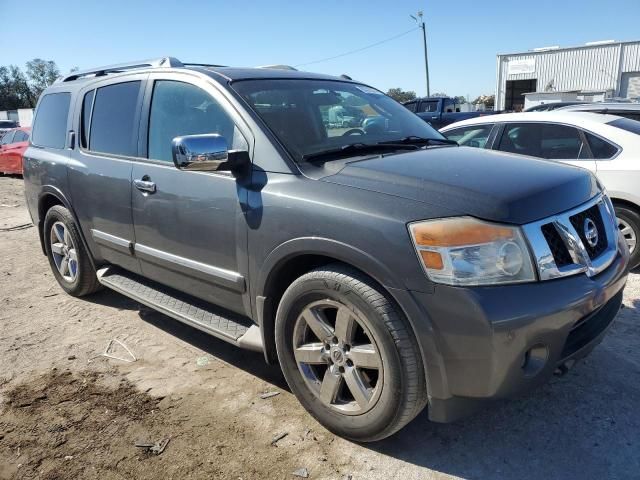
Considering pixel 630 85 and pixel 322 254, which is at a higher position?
pixel 322 254

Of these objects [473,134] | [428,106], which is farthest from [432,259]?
[428,106]

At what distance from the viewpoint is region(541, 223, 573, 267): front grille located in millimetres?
2221

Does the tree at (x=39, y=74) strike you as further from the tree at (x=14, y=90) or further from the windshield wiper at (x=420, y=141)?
the windshield wiper at (x=420, y=141)

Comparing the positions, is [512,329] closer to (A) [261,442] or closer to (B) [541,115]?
(A) [261,442]

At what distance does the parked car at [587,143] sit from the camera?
4945mm

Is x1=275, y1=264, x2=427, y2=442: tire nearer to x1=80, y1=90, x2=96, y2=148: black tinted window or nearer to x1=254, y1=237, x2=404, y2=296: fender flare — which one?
x1=254, y1=237, x2=404, y2=296: fender flare

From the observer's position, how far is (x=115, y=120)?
3.88 meters

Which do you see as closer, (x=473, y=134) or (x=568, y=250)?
(x=568, y=250)

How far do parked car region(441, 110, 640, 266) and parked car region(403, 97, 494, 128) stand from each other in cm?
1078

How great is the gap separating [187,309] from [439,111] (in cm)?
1556

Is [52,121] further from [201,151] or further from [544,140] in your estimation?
[544,140]

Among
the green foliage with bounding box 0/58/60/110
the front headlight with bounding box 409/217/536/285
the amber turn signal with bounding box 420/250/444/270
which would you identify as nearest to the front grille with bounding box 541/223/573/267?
the front headlight with bounding box 409/217/536/285

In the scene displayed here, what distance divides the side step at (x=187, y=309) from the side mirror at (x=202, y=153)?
96 centimetres

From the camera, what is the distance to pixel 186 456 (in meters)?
2.57
